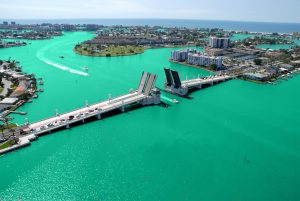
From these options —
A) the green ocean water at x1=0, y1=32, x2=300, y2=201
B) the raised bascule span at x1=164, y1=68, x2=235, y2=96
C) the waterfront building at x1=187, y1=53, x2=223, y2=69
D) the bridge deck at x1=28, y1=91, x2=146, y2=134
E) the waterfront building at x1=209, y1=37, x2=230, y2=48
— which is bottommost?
the green ocean water at x1=0, y1=32, x2=300, y2=201

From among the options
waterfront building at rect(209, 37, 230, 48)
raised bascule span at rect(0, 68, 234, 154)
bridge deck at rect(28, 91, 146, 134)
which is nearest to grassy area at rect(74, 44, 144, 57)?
waterfront building at rect(209, 37, 230, 48)

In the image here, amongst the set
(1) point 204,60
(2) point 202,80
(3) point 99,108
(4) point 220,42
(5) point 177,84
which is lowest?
(3) point 99,108

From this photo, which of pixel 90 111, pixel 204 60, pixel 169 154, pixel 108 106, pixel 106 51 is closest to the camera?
pixel 169 154

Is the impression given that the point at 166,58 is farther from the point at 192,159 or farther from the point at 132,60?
the point at 192,159

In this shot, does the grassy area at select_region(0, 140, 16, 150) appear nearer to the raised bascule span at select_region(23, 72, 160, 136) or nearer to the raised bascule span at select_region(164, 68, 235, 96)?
the raised bascule span at select_region(23, 72, 160, 136)

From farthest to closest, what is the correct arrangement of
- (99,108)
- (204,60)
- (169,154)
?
1. (204,60)
2. (99,108)
3. (169,154)

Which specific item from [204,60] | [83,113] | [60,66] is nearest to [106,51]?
[60,66]

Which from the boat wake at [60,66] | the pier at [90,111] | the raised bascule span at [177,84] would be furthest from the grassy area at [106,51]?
the pier at [90,111]

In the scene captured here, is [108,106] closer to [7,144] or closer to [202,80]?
[7,144]
